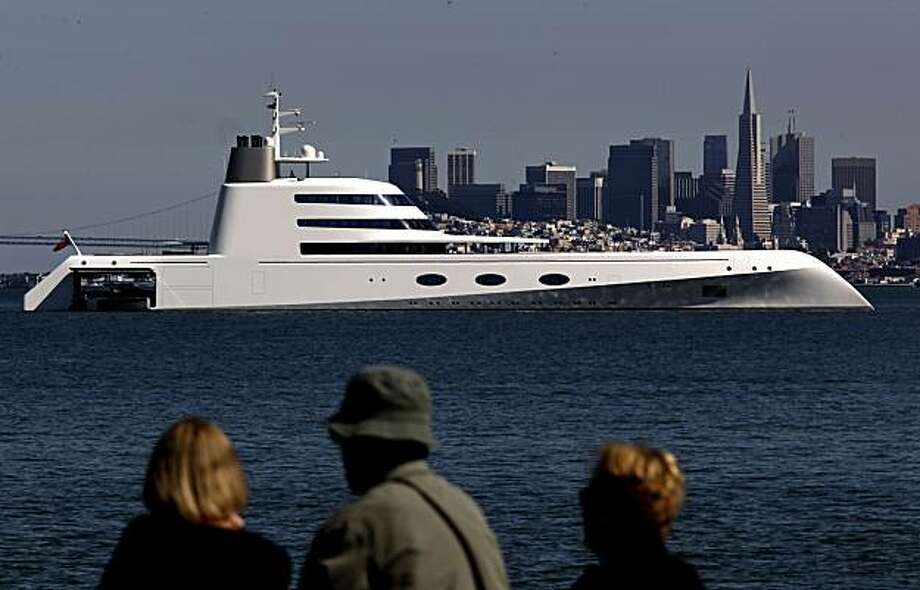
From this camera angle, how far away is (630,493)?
416 centimetres

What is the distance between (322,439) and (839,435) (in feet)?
23.3

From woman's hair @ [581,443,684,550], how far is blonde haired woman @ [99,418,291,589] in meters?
0.63

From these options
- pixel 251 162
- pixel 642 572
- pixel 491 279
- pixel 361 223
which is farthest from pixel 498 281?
pixel 642 572

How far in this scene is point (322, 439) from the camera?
89.3 feet

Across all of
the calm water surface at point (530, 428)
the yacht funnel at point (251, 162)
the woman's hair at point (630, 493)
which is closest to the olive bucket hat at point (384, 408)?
the woman's hair at point (630, 493)

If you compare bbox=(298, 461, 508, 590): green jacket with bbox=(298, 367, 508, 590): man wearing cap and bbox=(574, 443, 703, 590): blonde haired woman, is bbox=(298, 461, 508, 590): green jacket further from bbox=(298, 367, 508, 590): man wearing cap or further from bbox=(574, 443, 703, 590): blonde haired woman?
bbox=(574, 443, 703, 590): blonde haired woman

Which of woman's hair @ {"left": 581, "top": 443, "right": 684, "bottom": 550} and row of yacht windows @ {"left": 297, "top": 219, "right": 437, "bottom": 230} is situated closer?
woman's hair @ {"left": 581, "top": 443, "right": 684, "bottom": 550}

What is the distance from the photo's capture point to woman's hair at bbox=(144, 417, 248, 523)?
13.1 ft

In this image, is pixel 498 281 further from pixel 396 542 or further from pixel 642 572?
pixel 396 542

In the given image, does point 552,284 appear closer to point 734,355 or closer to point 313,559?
point 734,355

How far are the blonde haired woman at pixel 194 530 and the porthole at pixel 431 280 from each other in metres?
64.7

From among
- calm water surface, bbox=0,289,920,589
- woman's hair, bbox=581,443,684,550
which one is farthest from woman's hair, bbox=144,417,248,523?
calm water surface, bbox=0,289,920,589

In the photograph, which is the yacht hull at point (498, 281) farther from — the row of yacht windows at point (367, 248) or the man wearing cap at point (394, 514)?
the man wearing cap at point (394, 514)

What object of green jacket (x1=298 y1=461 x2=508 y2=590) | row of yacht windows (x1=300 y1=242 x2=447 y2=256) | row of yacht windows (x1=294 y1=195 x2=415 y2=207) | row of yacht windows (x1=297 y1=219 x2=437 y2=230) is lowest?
row of yacht windows (x1=300 y1=242 x2=447 y2=256)
